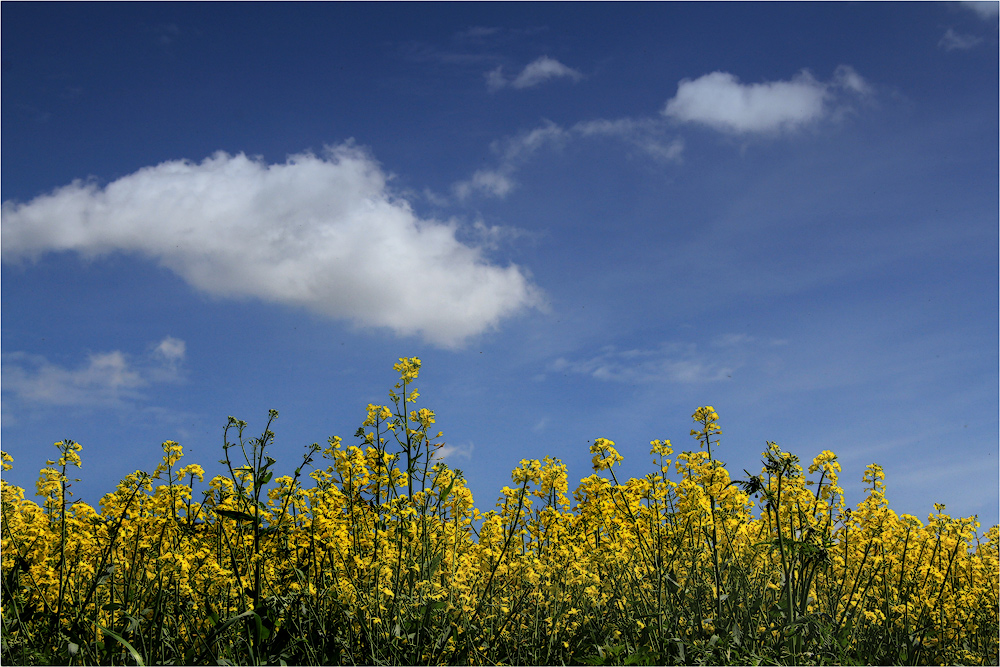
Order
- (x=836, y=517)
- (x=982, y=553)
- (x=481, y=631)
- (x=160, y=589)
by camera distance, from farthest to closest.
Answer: (x=982, y=553) < (x=836, y=517) < (x=481, y=631) < (x=160, y=589)

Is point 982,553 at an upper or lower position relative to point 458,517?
lower

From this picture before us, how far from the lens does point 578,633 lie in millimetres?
4477

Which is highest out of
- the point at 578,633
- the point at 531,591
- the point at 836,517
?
the point at 836,517

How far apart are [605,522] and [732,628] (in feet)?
4.36

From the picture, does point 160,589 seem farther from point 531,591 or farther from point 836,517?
point 836,517

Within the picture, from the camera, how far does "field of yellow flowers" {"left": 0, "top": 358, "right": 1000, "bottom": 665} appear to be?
12.4ft

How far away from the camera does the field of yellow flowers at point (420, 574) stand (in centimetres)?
377

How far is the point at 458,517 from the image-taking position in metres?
4.85

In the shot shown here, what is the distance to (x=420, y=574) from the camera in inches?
158

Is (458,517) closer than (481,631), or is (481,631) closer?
(481,631)

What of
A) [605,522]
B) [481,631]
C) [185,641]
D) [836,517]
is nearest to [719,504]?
[605,522]

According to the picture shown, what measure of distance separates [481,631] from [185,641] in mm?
1786

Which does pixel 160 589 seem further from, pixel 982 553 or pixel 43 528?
pixel 982 553

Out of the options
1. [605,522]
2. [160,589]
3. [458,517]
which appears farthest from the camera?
[605,522]
